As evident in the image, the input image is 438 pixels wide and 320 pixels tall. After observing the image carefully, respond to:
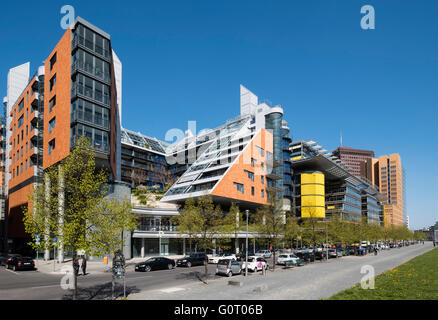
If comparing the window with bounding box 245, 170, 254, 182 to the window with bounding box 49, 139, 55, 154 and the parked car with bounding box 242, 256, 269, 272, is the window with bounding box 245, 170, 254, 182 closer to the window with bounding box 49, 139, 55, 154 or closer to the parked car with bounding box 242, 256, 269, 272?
the parked car with bounding box 242, 256, 269, 272

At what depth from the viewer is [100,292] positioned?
21.4 metres

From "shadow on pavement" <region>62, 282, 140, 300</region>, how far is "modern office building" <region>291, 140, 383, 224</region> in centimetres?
7002

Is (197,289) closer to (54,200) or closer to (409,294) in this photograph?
(54,200)

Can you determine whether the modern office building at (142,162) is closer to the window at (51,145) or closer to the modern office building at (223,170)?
the modern office building at (223,170)

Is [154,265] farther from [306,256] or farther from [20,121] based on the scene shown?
[20,121]

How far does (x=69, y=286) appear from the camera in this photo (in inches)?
938

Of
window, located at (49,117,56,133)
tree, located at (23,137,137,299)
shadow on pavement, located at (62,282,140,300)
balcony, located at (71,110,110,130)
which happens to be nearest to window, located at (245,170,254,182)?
balcony, located at (71,110,110,130)

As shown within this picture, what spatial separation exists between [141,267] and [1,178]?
60.5m

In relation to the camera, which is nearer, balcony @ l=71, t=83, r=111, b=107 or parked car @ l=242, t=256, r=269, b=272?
parked car @ l=242, t=256, r=269, b=272

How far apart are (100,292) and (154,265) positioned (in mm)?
14305

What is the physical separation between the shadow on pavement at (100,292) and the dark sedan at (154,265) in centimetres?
971

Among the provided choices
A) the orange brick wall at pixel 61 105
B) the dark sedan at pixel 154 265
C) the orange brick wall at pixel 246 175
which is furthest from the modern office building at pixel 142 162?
the dark sedan at pixel 154 265

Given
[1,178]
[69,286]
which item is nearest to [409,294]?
[69,286]

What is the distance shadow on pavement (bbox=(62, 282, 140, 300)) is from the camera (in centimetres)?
1961
